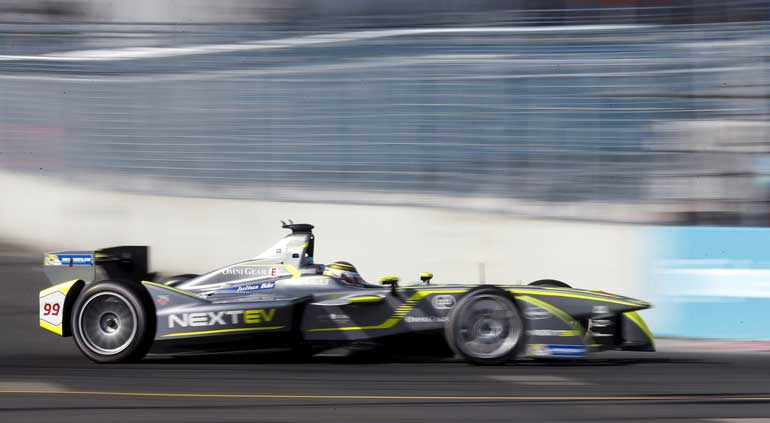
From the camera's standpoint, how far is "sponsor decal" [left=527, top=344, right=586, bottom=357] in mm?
8414

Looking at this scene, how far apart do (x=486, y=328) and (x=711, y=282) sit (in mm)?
3422

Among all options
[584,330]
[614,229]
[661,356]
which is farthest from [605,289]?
[584,330]

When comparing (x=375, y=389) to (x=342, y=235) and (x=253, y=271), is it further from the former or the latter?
(x=342, y=235)

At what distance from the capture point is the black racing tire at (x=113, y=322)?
8445 millimetres

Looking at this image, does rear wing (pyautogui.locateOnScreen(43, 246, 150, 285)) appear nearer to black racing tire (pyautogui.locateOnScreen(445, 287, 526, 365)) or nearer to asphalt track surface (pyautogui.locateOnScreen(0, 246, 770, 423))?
asphalt track surface (pyautogui.locateOnScreen(0, 246, 770, 423))

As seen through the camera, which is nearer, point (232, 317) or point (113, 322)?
point (232, 317)

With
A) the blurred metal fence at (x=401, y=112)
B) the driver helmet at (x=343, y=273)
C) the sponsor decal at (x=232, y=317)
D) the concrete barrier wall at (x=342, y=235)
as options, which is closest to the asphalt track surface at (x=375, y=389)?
the sponsor decal at (x=232, y=317)

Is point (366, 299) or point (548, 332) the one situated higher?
point (366, 299)

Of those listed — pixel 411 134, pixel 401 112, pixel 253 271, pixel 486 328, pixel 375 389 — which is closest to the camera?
pixel 375 389

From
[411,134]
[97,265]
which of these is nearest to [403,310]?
[97,265]

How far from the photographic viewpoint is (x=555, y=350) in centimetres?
844

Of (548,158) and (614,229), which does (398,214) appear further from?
(614,229)

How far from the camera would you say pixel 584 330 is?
27.9ft

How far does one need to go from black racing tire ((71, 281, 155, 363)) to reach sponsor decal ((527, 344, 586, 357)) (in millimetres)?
3144
